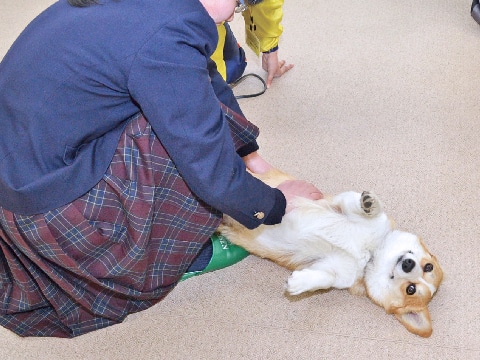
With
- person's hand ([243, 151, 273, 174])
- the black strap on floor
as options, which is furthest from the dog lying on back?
the black strap on floor

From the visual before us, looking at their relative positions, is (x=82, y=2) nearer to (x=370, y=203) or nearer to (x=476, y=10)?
(x=370, y=203)

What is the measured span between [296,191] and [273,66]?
606mm

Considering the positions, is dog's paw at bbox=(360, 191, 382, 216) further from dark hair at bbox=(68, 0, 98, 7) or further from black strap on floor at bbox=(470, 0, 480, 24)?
black strap on floor at bbox=(470, 0, 480, 24)

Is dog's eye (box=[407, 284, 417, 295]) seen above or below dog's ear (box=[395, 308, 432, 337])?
above

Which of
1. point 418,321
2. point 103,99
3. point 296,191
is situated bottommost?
point 418,321

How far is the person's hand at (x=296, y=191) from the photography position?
4.72 ft

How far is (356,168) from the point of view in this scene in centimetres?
164

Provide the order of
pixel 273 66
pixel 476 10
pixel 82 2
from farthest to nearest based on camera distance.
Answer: pixel 476 10
pixel 273 66
pixel 82 2

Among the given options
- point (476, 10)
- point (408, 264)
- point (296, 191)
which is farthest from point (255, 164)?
point (476, 10)

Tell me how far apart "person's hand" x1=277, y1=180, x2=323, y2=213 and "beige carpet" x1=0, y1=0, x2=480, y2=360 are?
0.15 m

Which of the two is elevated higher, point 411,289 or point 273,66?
point 273,66

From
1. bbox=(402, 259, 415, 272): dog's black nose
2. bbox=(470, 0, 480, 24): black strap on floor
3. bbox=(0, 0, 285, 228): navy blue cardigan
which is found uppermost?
bbox=(0, 0, 285, 228): navy blue cardigan

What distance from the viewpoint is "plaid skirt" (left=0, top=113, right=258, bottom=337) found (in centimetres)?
115

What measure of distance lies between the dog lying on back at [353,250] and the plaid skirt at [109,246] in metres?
0.22
